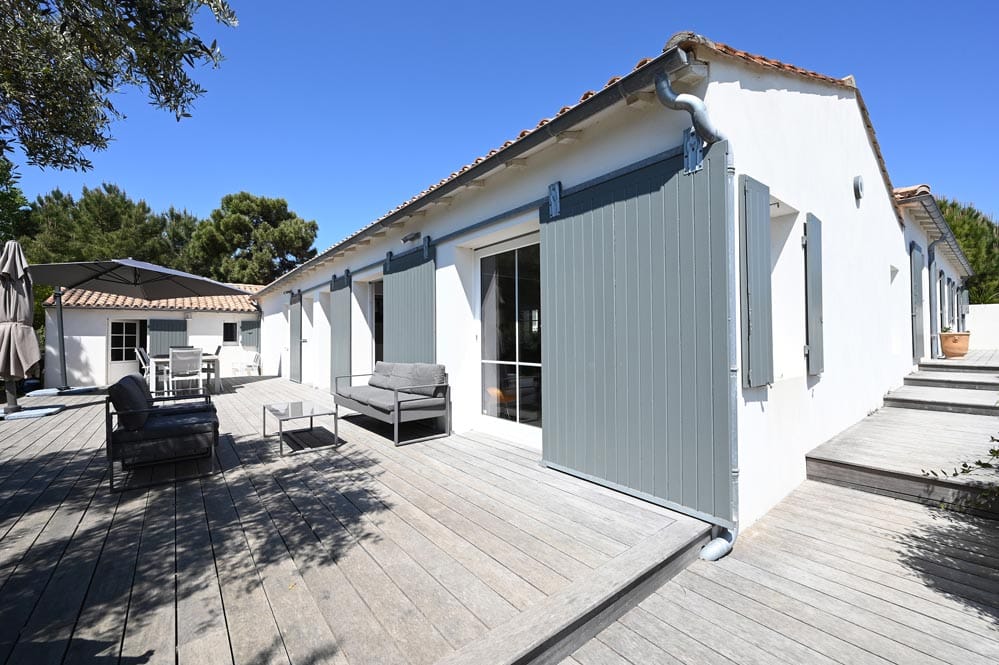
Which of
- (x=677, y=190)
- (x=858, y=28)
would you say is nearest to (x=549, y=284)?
(x=677, y=190)

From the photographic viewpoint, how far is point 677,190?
2824mm

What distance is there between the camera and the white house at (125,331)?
10961mm

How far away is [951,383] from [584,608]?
8.12m

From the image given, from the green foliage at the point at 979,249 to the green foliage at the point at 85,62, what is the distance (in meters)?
20.5

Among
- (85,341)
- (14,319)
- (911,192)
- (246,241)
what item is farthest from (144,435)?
(246,241)

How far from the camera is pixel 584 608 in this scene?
5.91 feet

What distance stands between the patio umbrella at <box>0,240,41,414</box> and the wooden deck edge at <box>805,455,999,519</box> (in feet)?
31.6

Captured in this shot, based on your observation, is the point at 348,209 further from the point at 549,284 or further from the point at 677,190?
the point at 677,190

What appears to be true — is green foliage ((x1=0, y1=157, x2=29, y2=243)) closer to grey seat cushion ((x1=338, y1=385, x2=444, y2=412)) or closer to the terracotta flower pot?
grey seat cushion ((x1=338, y1=385, x2=444, y2=412))

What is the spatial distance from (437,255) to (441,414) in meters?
2.08

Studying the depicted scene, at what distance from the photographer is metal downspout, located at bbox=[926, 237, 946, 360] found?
28.6ft

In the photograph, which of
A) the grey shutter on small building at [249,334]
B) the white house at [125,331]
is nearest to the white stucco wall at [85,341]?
the white house at [125,331]

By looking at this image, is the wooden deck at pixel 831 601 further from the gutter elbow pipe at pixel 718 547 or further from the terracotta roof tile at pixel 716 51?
the terracotta roof tile at pixel 716 51

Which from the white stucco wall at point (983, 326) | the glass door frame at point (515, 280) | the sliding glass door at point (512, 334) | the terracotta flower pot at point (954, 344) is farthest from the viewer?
the white stucco wall at point (983, 326)
